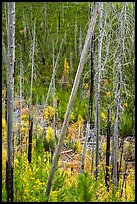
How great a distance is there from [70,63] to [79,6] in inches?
470

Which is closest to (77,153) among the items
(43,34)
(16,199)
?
(16,199)

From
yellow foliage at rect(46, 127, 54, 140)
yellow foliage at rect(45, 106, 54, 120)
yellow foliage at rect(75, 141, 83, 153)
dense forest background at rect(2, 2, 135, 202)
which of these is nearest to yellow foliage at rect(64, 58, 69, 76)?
dense forest background at rect(2, 2, 135, 202)

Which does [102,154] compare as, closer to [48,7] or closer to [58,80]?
[58,80]

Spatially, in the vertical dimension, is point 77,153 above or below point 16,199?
below

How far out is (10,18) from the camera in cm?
622

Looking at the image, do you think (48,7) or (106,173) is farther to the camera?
(48,7)

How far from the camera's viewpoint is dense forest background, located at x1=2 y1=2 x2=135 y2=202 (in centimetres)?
811

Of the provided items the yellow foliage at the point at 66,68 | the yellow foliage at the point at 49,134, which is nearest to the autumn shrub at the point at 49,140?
the yellow foliage at the point at 49,134

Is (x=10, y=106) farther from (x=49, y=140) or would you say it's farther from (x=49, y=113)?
(x=49, y=113)

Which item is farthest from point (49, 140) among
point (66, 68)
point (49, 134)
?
point (66, 68)

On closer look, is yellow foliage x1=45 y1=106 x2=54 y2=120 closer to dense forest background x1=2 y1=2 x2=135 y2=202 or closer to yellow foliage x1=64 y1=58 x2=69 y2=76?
dense forest background x1=2 y1=2 x2=135 y2=202

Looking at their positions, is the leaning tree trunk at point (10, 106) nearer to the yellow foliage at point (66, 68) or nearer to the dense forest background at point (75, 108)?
the dense forest background at point (75, 108)

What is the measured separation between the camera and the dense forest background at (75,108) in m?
8.11

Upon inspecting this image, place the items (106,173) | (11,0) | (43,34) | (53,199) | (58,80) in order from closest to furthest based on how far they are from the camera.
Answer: (11,0)
(53,199)
(106,173)
(58,80)
(43,34)
